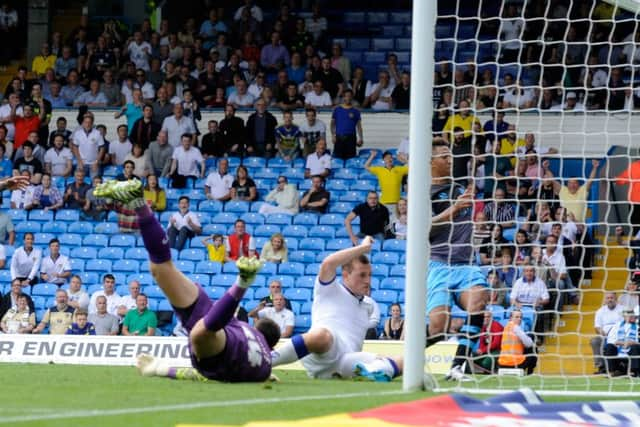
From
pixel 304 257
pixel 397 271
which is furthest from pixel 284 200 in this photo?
pixel 397 271

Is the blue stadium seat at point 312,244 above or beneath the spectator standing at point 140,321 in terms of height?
above

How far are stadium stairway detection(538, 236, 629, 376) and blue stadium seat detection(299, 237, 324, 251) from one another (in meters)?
4.68

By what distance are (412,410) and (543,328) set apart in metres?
7.61

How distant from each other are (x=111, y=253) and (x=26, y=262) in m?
1.33

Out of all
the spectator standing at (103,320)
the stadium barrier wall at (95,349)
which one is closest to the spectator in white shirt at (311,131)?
the spectator standing at (103,320)

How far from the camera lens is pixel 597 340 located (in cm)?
1332

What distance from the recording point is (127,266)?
796 inches

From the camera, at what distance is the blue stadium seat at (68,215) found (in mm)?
21422

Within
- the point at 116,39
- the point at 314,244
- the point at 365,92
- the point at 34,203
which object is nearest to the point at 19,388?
the point at 314,244

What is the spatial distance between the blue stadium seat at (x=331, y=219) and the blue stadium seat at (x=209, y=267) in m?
1.88

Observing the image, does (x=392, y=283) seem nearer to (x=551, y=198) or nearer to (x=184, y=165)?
(x=551, y=198)

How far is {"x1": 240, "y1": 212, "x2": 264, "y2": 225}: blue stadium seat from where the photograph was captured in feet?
68.3

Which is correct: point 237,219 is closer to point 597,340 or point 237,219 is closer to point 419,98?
point 597,340

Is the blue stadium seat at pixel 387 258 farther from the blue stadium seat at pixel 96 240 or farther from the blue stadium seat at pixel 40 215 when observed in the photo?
the blue stadium seat at pixel 40 215
